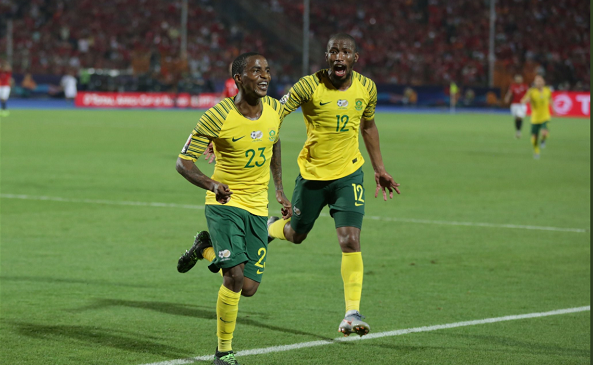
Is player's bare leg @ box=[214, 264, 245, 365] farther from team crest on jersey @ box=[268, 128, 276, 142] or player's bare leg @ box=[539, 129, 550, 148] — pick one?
player's bare leg @ box=[539, 129, 550, 148]

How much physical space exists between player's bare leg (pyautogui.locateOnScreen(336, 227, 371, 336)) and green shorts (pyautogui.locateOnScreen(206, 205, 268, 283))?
74 cm

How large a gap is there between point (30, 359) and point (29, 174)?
12070mm

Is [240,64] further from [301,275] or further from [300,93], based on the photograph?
[301,275]

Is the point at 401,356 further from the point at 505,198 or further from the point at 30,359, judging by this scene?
the point at 505,198

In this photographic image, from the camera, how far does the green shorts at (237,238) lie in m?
5.85

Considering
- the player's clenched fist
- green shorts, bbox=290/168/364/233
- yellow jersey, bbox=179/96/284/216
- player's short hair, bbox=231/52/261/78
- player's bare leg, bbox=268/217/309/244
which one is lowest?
player's bare leg, bbox=268/217/309/244

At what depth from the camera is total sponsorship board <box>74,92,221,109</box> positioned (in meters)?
46.9

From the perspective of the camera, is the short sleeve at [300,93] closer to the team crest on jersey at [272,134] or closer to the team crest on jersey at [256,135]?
the team crest on jersey at [272,134]

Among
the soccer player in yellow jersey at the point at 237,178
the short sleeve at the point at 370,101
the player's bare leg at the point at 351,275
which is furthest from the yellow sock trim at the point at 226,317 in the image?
the short sleeve at the point at 370,101

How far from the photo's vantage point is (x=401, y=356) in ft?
20.4

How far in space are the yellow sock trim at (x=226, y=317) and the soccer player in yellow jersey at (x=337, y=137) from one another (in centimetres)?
147

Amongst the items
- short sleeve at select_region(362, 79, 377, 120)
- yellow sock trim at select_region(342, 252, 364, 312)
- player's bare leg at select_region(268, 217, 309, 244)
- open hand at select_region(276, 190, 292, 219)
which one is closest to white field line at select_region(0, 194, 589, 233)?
player's bare leg at select_region(268, 217, 309, 244)

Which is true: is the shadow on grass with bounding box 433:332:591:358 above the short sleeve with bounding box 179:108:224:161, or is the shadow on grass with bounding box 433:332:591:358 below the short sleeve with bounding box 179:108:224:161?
below

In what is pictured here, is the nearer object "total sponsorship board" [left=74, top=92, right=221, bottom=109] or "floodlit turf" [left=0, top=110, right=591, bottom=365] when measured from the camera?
"floodlit turf" [left=0, top=110, right=591, bottom=365]
